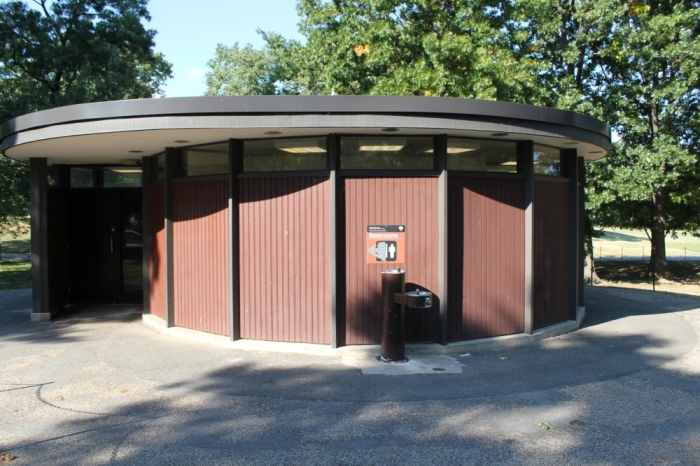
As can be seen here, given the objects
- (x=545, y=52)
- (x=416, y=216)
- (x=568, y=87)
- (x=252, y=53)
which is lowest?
(x=416, y=216)

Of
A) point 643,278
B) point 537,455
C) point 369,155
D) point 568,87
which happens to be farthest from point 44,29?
point 643,278

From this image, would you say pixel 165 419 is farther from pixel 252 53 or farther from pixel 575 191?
pixel 252 53

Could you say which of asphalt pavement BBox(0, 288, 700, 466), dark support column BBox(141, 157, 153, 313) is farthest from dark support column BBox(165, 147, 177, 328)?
dark support column BBox(141, 157, 153, 313)

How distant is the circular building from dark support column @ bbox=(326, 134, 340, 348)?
2cm

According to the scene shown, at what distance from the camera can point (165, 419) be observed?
4.95m

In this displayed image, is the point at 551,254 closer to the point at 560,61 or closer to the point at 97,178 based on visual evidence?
the point at 97,178

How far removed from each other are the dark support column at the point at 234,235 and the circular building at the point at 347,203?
19mm

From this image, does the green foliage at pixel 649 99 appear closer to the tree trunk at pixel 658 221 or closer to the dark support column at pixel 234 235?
the tree trunk at pixel 658 221

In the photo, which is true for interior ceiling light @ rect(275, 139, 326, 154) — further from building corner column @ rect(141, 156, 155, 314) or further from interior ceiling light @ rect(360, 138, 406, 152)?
building corner column @ rect(141, 156, 155, 314)

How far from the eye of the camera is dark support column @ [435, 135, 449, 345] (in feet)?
23.4

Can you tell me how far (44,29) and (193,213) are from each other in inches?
552

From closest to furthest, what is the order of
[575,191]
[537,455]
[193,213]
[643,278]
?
[537,455] → [193,213] → [575,191] → [643,278]

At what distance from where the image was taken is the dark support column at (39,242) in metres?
9.66

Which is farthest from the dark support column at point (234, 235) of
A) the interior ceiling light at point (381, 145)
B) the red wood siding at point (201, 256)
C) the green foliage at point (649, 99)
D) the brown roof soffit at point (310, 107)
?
the green foliage at point (649, 99)
